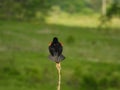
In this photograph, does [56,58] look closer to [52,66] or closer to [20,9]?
[52,66]

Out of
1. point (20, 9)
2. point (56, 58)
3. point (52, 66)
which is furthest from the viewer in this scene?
point (20, 9)

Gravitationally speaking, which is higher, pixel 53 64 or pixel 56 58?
pixel 53 64

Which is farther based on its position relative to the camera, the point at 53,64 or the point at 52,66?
the point at 53,64

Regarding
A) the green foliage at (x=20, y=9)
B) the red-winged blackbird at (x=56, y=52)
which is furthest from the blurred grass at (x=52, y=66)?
the green foliage at (x=20, y=9)

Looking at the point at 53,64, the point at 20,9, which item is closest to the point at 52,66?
the point at 53,64

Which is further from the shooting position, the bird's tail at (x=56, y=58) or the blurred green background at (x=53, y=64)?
the blurred green background at (x=53, y=64)

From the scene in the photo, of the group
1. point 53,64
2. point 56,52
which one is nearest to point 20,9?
point 53,64

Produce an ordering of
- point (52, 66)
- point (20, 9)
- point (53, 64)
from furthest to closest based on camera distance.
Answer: point (20, 9), point (53, 64), point (52, 66)

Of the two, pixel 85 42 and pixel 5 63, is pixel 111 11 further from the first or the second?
pixel 5 63

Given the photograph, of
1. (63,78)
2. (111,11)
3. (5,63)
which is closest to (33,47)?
(5,63)

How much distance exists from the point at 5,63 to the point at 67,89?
631 cm

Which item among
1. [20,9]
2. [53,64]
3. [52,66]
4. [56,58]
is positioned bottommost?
[56,58]

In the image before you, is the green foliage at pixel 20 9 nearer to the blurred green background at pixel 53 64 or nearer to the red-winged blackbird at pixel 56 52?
the blurred green background at pixel 53 64

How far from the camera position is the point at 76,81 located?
27859 millimetres
